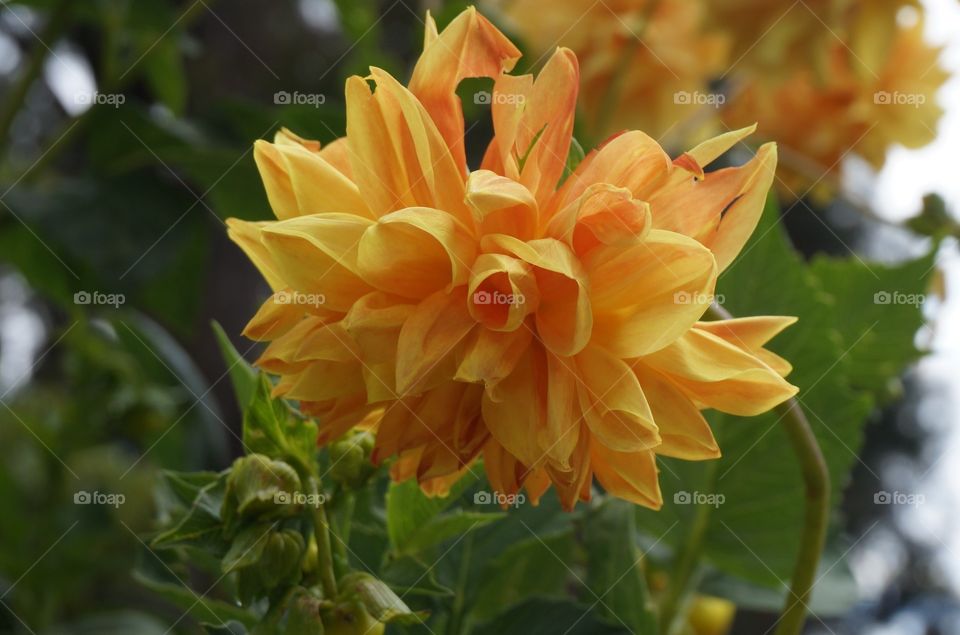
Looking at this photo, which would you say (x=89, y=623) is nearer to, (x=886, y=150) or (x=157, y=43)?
(x=157, y=43)

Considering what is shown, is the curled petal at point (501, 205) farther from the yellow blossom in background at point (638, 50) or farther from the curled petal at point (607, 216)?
the yellow blossom in background at point (638, 50)

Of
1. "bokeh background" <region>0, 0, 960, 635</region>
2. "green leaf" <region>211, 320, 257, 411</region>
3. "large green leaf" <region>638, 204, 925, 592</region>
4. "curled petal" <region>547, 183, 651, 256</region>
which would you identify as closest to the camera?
"curled petal" <region>547, 183, 651, 256</region>

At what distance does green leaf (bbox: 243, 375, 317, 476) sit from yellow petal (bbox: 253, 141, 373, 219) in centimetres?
7

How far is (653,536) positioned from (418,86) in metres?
0.33

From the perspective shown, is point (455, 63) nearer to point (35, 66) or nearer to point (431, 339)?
point (431, 339)

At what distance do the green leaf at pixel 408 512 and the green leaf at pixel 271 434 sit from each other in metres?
0.05

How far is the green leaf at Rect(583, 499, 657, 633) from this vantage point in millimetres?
458

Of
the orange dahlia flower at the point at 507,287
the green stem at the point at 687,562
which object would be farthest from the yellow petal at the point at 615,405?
the green stem at the point at 687,562

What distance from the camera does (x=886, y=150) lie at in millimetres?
940

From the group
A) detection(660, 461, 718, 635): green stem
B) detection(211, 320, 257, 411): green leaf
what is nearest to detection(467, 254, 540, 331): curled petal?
detection(211, 320, 257, 411): green leaf

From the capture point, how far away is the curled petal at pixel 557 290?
0.33 meters

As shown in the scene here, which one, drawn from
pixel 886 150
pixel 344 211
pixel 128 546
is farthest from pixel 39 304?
pixel 344 211

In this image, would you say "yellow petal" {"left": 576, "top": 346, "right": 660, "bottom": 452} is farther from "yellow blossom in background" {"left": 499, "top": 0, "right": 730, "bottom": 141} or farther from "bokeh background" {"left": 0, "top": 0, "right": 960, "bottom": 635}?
"yellow blossom in background" {"left": 499, "top": 0, "right": 730, "bottom": 141}

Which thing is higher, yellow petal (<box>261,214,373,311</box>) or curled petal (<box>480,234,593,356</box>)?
yellow petal (<box>261,214,373,311</box>)
